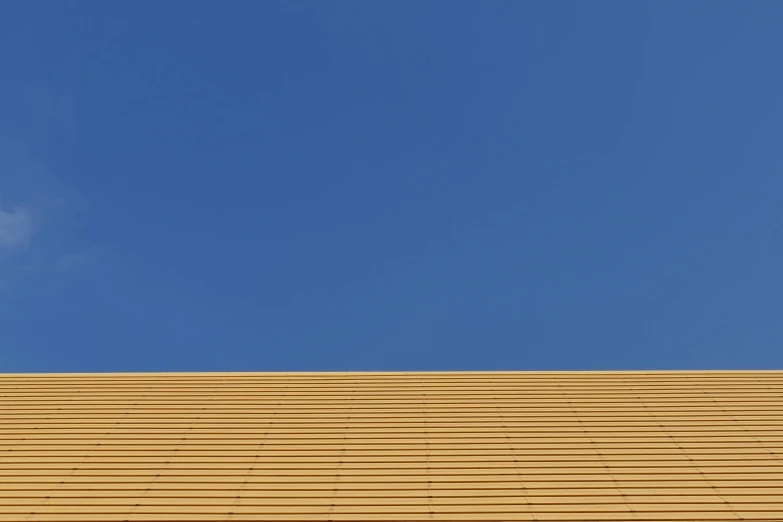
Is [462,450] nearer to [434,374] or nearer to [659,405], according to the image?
[434,374]

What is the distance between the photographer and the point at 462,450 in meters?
7.21

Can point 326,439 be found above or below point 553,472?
above

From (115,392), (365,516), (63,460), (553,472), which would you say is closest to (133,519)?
(63,460)

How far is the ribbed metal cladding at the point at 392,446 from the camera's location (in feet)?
20.1

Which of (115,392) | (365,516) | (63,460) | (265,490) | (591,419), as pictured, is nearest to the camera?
(365,516)

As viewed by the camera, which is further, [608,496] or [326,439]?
[326,439]

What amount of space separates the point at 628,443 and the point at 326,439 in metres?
3.63

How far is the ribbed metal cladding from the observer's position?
20.1 ft

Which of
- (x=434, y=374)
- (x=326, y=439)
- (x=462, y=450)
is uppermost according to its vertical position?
(x=434, y=374)

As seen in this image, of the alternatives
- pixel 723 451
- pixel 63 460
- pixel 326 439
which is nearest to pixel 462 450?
pixel 326 439

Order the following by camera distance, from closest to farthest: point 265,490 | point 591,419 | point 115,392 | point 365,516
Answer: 1. point 365,516
2. point 265,490
3. point 591,419
4. point 115,392

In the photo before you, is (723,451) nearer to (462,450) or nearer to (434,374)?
(462,450)

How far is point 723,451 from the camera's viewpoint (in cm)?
720

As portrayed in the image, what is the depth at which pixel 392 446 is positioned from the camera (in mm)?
7340
